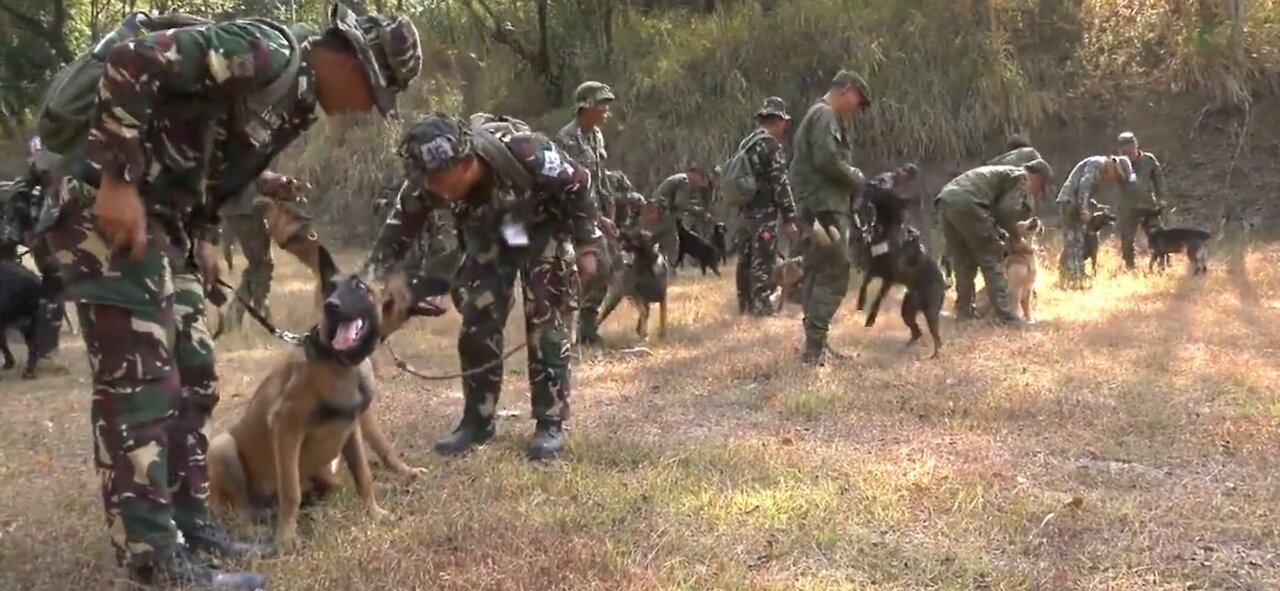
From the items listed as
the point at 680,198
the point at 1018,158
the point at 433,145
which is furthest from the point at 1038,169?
the point at 433,145

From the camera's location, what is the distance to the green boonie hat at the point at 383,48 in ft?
11.2

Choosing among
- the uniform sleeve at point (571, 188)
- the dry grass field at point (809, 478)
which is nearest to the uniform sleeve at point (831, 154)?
the dry grass field at point (809, 478)

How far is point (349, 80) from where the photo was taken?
344 centimetres

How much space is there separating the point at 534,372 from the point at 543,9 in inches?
643

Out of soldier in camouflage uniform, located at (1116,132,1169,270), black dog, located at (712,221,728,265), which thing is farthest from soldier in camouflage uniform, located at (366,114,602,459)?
soldier in camouflage uniform, located at (1116,132,1169,270)

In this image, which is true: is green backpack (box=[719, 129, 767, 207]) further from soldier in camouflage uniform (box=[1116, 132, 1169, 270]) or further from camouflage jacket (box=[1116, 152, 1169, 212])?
camouflage jacket (box=[1116, 152, 1169, 212])

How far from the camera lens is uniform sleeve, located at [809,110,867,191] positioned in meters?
8.50

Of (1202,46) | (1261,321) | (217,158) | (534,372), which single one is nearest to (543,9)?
(1202,46)

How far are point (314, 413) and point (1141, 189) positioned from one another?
37.9 feet

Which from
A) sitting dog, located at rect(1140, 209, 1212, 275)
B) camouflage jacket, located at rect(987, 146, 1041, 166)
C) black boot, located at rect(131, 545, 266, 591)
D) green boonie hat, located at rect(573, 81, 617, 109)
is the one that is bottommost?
sitting dog, located at rect(1140, 209, 1212, 275)

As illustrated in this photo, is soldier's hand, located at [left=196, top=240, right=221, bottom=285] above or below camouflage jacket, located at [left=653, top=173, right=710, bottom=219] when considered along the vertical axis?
above

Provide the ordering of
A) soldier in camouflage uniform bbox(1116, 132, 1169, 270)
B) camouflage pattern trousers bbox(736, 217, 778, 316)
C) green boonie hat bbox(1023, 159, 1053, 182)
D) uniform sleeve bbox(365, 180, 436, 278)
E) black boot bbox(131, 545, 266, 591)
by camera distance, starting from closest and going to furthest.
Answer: black boot bbox(131, 545, 266, 591) < uniform sleeve bbox(365, 180, 436, 278) < camouflage pattern trousers bbox(736, 217, 778, 316) < green boonie hat bbox(1023, 159, 1053, 182) < soldier in camouflage uniform bbox(1116, 132, 1169, 270)

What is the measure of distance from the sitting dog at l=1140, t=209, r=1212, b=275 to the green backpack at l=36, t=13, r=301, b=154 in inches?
438

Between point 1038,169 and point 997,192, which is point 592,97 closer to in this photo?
point 997,192
